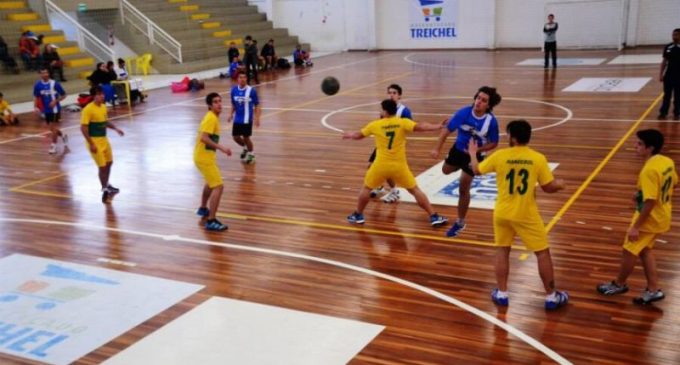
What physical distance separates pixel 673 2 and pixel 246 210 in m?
24.3

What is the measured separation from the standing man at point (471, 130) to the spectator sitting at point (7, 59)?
20021 mm

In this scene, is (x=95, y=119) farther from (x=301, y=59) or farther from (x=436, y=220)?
(x=301, y=59)

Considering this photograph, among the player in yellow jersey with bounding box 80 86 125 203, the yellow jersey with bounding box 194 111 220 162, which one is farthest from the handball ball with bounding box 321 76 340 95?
the yellow jersey with bounding box 194 111 220 162

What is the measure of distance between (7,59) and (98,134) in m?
15.5

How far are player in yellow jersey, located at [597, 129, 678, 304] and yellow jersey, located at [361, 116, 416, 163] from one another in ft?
9.28

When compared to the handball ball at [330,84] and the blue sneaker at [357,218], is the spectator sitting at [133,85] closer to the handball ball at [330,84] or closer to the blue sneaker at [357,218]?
the handball ball at [330,84]

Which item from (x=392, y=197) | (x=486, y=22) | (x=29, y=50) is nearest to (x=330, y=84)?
(x=392, y=197)

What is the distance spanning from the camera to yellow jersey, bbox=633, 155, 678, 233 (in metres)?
5.57

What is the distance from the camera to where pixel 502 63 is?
1021 inches

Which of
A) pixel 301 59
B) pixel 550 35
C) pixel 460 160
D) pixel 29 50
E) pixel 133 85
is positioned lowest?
pixel 460 160

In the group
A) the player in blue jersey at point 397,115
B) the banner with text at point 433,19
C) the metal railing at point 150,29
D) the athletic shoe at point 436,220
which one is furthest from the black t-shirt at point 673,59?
the metal railing at point 150,29

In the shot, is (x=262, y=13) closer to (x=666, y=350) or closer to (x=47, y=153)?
(x=47, y=153)

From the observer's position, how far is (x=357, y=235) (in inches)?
326

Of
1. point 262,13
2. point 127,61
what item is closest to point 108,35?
point 127,61
